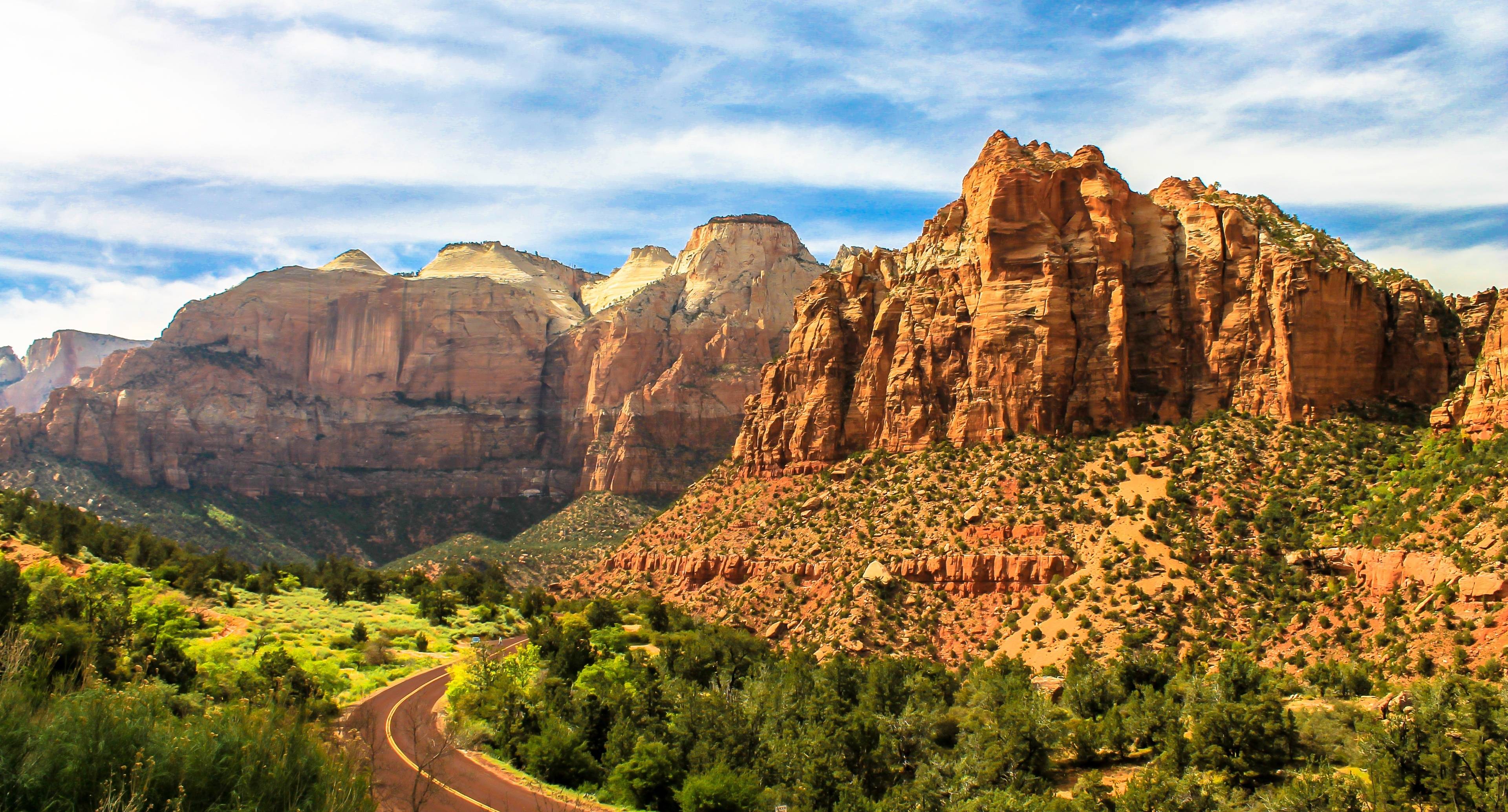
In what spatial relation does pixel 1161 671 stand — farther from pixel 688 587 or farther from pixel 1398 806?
pixel 688 587

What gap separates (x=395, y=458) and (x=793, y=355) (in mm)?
106629

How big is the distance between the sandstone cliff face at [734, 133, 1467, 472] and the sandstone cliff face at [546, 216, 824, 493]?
74.4 m

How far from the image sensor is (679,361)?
17512cm

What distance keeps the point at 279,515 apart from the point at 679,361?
6489 cm

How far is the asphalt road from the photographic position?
35750mm

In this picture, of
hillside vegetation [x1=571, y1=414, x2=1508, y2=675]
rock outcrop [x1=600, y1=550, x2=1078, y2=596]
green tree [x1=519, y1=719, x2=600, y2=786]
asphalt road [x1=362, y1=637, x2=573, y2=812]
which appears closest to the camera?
asphalt road [x1=362, y1=637, x2=573, y2=812]

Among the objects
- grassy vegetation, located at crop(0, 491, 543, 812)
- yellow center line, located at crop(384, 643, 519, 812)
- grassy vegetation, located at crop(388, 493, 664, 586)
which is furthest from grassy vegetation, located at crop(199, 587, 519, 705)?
grassy vegetation, located at crop(388, 493, 664, 586)

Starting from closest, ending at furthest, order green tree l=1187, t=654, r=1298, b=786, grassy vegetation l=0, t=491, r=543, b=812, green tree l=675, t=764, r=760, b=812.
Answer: grassy vegetation l=0, t=491, r=543, b=812 < green tree l=1187, t=654, r=1298, b=786 < green tree l=675, t=764, r=760, b=812

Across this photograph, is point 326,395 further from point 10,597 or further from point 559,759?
point 559,759

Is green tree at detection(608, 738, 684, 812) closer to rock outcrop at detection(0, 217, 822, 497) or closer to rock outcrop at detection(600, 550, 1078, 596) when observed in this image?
rock outcrop at detection(600, 550, 1078, 596)

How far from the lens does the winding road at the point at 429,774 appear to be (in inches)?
1403

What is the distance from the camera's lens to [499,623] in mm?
85000

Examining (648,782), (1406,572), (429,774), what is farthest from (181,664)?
(1406,572)

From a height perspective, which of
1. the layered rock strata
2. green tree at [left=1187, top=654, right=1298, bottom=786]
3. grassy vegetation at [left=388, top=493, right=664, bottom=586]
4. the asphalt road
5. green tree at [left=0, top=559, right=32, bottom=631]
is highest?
the layered rock strata
